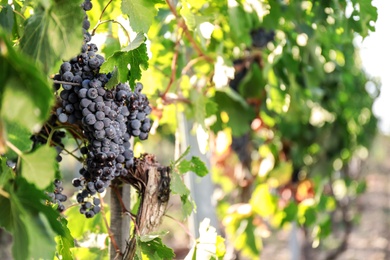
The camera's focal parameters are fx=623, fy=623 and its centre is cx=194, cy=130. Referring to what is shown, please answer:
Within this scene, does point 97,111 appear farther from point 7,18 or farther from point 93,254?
Answer: point 93,254

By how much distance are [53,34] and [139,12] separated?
0.23 metres

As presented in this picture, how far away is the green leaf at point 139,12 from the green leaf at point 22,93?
366 millimetres

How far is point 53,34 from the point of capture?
0.79m

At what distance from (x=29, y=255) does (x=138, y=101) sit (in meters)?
0.42

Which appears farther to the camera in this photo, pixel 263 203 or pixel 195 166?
pixel 263 203

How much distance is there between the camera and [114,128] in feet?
3.25

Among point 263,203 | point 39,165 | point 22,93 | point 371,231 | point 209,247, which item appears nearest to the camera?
point 22,93

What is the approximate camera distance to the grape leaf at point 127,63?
0.96 meters

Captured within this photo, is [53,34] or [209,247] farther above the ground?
[53,34]

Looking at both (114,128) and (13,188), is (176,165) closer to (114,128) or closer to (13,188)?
(114,128)

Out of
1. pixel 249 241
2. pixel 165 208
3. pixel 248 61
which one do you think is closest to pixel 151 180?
pixel 165 208

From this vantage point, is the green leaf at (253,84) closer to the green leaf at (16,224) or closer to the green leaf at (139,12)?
the green leaf at (139,12)

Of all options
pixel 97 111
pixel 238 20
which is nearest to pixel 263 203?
pixel 238 20

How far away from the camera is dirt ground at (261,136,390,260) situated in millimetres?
5047
